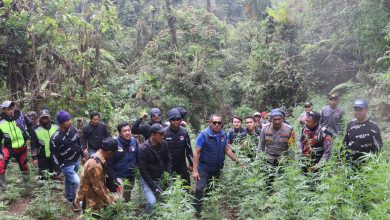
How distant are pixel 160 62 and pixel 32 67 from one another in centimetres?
783

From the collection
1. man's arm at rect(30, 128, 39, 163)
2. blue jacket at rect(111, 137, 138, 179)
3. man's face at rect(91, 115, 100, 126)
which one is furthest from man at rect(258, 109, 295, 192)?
man's arm at rect(30, 128, 39, 163)

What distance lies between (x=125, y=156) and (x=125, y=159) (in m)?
0.05

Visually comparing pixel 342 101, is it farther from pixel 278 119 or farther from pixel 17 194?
pixel 17 194

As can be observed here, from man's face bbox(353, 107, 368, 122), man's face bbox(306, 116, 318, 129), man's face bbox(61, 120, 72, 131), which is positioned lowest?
man's face bbox(61, 120, 72, 131)

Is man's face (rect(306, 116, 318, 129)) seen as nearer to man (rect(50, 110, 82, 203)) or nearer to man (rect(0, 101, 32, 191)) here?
man (rect(50, 110, 82, 203))

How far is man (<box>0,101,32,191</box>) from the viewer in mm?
6883

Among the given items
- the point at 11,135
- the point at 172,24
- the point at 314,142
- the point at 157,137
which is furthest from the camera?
the point at 172,24

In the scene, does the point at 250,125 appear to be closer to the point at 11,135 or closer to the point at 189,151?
the point at 189,151

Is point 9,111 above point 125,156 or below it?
above

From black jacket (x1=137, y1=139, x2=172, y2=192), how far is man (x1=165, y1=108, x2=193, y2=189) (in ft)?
1.45

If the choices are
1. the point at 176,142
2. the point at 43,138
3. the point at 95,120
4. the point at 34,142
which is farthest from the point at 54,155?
the point at 176,142

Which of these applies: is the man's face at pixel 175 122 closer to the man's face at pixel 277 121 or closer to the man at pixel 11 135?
the man's face at pixel 277 121

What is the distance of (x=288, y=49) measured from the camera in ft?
61.7

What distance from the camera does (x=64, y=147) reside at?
6.39 m
